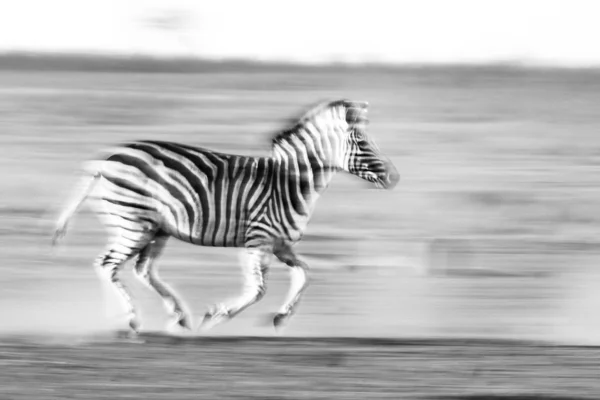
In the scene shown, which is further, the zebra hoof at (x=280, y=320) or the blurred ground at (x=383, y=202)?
the blurred ground at (x=383, y=202)

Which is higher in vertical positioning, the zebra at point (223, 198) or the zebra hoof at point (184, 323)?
the zebra at point (223, 198)

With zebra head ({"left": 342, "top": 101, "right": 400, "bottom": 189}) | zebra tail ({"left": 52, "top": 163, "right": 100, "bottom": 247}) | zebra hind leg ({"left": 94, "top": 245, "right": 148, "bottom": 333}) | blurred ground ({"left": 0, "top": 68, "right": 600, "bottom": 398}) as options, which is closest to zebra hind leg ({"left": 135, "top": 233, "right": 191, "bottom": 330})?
zebra hind leg ({"left": 94, "top": 245, "right": 148, "bottom": 333})

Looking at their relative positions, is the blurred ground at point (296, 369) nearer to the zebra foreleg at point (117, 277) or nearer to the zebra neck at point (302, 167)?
the zebra foreleg at point (117, 277)

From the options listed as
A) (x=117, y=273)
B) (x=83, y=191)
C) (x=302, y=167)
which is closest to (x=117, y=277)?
(x=117, y=273)

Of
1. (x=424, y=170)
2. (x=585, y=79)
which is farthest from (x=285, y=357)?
(x=585, y=79)

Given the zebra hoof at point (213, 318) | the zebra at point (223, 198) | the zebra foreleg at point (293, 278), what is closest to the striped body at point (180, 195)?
the zebra at point (223, 198)

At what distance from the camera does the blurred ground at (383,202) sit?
25.6 ft

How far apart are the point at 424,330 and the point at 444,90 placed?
29.6ft

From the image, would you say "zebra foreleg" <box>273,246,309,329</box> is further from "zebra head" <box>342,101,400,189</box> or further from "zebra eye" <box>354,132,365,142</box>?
"zebra eye" <box>354,132,365,142</box>

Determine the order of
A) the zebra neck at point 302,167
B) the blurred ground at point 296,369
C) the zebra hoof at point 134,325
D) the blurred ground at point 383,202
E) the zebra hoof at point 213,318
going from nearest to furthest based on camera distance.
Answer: the blurred ground at point 296,369 → the zebra hoof at point 134,325 → the zebra hoof at point 213,318 → the zebra neck at point 302,167 → the blurred ground at point 383,202

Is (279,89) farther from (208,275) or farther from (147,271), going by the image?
(147,271)

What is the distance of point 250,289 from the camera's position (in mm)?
6953

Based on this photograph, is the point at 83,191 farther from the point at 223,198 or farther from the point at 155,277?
the point at 223,198

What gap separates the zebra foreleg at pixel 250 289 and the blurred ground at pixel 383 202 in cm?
22
